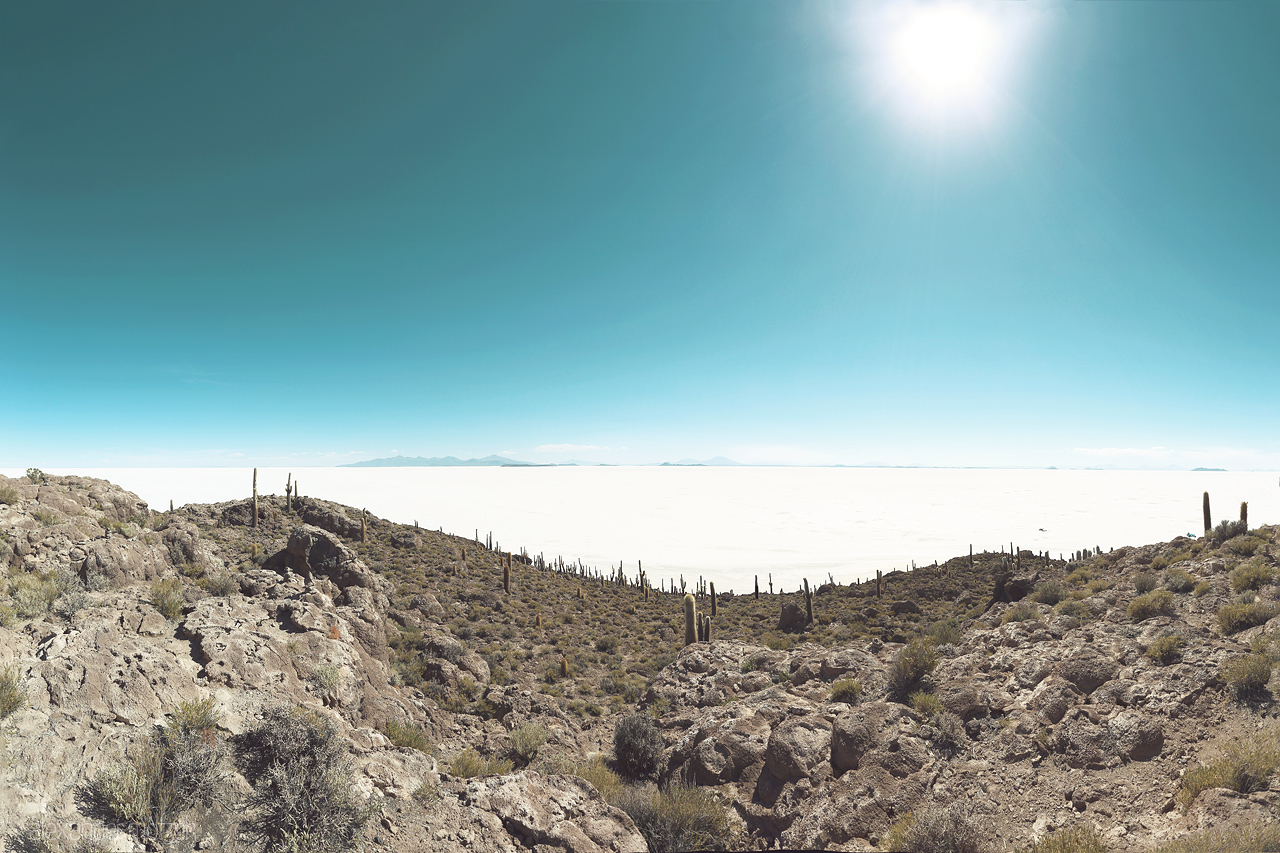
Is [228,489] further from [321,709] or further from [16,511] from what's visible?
[321,709]

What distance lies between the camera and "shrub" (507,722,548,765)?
1057 cm

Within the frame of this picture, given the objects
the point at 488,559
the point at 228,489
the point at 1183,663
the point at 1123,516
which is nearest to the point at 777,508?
the point at 1123,516

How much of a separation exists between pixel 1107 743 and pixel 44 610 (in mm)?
16175

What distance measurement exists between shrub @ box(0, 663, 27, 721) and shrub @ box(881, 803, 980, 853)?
35.0 feet

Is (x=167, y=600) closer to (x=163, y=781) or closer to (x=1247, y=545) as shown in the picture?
(x=163, y=781)

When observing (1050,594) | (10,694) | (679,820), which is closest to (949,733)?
(679,820)

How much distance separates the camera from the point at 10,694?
5.37 meters

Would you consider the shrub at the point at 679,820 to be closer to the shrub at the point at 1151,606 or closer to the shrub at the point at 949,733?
the shrub at the point at 949,733

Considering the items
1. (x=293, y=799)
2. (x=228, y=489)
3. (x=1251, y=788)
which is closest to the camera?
(x=293, y=799)

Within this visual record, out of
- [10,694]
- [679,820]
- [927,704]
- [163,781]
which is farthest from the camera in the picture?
[927,704]

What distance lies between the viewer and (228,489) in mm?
119875

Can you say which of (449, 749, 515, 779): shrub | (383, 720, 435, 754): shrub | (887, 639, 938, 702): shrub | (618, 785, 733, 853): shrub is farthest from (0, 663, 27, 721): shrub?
(887, 639, 938, 702): shrub

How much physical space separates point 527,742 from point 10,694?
791cm

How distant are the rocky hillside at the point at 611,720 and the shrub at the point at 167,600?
0.05 metres
